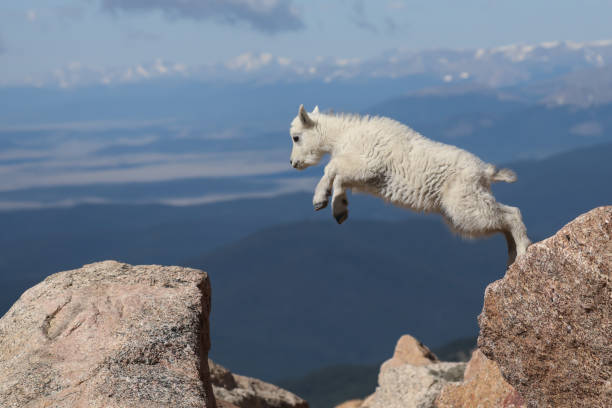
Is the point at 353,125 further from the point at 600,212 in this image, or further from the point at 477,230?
the point at 600,212

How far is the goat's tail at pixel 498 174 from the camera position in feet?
28.8

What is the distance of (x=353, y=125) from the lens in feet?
31.1

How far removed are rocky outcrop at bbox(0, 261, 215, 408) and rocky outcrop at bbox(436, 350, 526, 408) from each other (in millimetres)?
3532

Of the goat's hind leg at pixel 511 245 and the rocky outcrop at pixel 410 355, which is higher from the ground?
the goat's hind leg at pixel 511 245

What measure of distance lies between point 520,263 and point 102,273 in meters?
5.25

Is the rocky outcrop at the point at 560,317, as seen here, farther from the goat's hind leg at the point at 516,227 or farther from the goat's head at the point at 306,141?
the goat's head at the point at 306,141

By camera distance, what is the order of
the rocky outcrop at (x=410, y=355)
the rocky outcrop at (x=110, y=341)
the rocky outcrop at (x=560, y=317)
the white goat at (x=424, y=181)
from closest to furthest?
the rocky outcrop at (x=560, y=317)
the rocky outcrop at (x=110, y=341)
the white goat at (x=424, y=181)
the rocky outcrop at (x=410, y=355)

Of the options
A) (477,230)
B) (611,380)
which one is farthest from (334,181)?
(611,380)

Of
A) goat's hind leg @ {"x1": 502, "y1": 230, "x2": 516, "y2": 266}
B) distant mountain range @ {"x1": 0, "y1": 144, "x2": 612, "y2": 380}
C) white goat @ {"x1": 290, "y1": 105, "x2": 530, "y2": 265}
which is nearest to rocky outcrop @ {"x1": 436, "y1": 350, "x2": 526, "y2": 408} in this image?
goat's hind leg @ {"x1": 502, "y1": 230, "x2": 516, "y2": 266}

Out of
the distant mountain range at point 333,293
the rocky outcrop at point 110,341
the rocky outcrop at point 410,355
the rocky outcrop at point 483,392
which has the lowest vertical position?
the distant mountain range at point 333,293

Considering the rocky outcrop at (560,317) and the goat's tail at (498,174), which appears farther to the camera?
the goat's tail at (498,174)

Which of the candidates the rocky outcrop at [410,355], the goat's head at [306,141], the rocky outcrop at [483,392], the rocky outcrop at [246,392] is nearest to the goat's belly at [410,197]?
the goat's head at [306,141]

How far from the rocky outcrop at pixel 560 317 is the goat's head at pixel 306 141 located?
3.39 metres

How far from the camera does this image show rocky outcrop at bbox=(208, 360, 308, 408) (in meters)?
10.8
